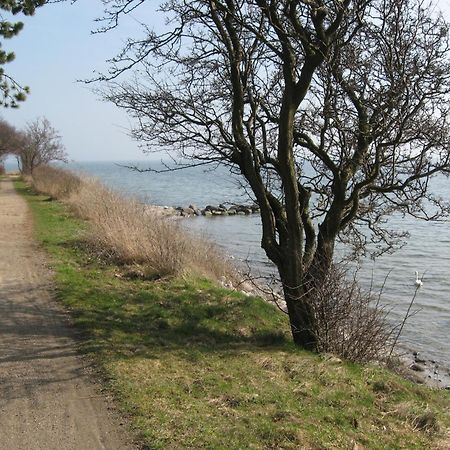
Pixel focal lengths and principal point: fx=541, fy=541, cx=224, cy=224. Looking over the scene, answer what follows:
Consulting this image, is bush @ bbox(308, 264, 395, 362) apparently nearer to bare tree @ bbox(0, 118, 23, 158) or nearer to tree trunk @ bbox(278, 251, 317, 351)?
tree trunk @ bbox(278, 251, 317, 351)

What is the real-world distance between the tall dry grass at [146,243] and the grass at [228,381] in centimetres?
93

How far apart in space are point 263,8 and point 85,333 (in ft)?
15.4

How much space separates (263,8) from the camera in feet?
21.5

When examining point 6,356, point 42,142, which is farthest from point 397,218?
point 42,142

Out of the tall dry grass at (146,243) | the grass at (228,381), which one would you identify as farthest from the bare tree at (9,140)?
the grass at (228,381)

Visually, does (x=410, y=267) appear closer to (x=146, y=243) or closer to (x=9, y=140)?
(x=146, y=243)

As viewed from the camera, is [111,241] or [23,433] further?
[111,241]

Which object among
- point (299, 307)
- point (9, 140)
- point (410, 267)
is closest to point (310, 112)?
point (299, 307)

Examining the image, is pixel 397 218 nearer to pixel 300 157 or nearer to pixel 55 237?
pixel 55 237

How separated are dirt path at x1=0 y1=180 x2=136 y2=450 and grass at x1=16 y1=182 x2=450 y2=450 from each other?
25 centimetres

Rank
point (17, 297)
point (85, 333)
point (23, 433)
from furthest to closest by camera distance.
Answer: point (17, 297) < point (85, 333) < point (23, 433)

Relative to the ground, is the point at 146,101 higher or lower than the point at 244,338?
higher

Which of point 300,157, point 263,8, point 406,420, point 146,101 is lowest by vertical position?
point 406,420

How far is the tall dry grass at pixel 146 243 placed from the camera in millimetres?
10906
